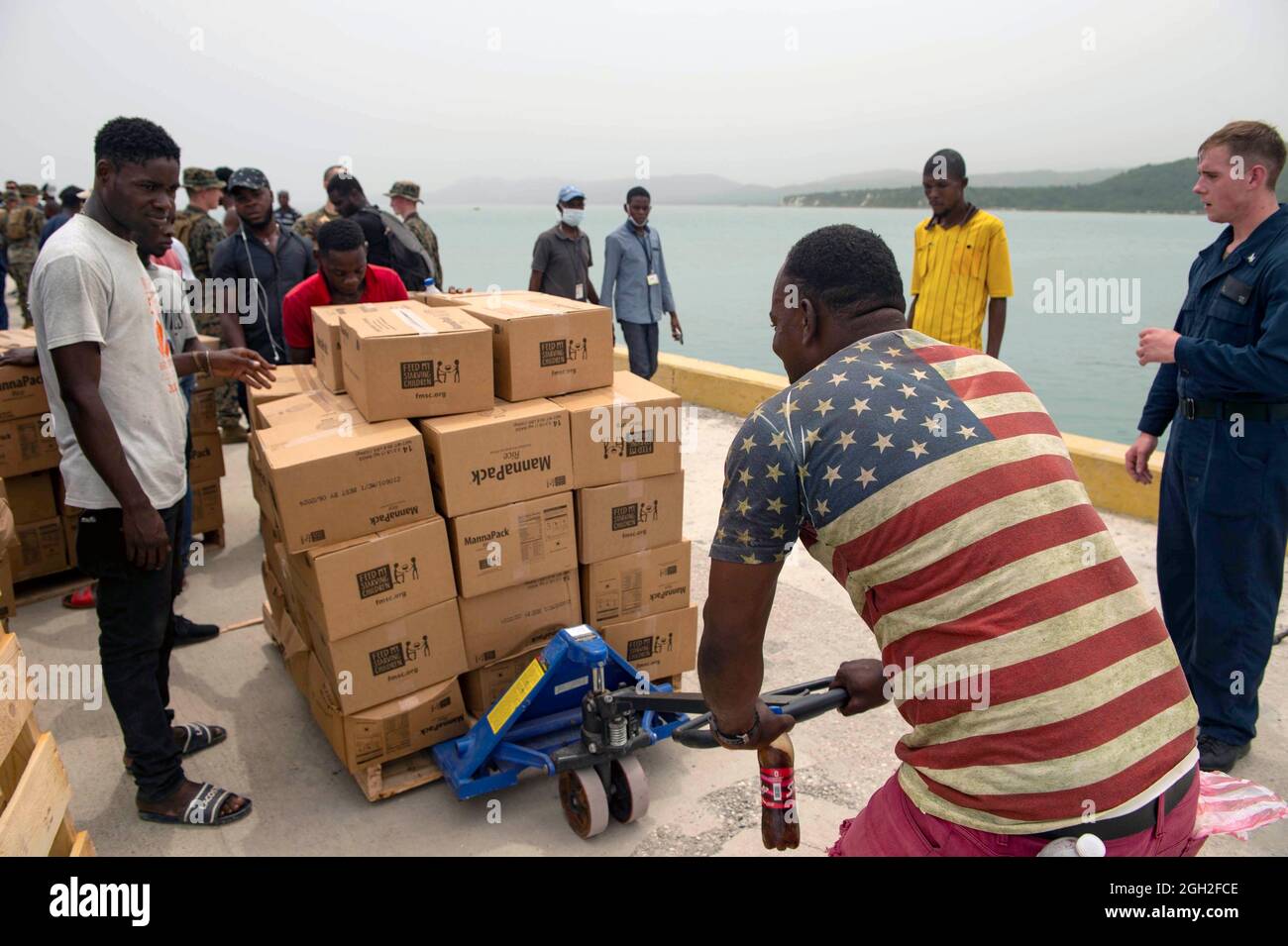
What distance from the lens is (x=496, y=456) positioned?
3.12m

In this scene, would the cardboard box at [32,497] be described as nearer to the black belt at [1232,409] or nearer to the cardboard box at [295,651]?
the cardboard box at [295,651]

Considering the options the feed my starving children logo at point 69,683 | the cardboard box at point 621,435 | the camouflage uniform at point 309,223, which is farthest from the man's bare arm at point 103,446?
the camouflage uniform at point 309,223

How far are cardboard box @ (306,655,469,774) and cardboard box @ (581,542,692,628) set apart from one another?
65cm

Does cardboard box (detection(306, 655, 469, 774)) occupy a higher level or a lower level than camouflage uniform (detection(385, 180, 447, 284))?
lower

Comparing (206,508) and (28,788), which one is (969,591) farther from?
(206,508)

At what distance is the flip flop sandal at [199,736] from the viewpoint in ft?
11.3

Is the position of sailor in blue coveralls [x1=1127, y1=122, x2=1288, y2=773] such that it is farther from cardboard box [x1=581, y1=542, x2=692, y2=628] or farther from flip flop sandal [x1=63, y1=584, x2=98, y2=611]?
flip flop sandal [x1=63, y1=584, x2=98, y2=611]

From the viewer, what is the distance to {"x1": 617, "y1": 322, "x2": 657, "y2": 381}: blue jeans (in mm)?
7941

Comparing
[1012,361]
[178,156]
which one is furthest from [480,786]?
[1012,361]

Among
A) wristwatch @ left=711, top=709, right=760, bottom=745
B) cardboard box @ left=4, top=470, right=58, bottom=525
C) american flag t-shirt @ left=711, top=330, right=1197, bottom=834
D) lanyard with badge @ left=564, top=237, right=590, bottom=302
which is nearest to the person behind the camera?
american flag t-shirt @ left=711, top=330, right=1197, bottom=834

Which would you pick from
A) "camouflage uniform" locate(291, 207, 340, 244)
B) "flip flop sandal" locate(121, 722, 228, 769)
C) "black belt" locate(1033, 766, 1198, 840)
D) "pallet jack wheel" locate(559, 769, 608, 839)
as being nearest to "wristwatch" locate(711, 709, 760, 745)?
"black belt" locate(1033, 766, 1198, 840)

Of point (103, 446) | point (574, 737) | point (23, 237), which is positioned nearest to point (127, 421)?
point (103, 446)

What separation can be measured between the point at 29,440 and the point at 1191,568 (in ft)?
19.0

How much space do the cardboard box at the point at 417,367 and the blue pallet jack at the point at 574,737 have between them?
991 millimetres
